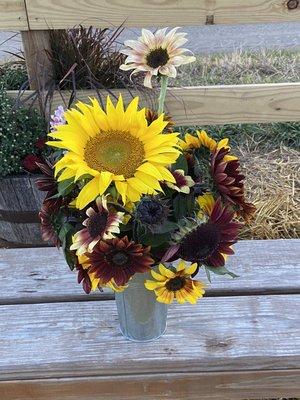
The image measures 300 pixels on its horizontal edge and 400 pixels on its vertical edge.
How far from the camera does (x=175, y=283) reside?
39.5 inches

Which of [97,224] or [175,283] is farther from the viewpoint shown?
[175,283]

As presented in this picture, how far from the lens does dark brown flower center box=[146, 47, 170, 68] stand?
93 centimetres

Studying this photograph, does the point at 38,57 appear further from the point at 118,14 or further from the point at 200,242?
the point at 200,242

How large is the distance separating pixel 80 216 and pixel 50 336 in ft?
1.21

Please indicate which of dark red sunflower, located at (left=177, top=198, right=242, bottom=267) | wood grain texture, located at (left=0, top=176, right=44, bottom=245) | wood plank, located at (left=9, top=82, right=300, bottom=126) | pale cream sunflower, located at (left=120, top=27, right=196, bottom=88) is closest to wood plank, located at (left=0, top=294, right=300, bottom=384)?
dark red sunflower, located at (left=177, top=198, right=242, bottom=267)

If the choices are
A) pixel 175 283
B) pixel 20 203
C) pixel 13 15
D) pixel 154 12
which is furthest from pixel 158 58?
pixel 20 203

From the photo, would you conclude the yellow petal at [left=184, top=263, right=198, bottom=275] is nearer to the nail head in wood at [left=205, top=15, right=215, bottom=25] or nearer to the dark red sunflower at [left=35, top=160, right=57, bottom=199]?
the dark red sunflower at [left=35, top=160, right=57, bottom=199]

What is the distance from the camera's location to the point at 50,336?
4.06ft

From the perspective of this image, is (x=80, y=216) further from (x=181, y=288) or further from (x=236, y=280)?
(x=236, y=280)

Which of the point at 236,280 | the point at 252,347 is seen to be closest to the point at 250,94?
the point at 236,280

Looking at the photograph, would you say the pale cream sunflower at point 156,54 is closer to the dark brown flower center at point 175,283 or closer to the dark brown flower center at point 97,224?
the dark brown flower center at point 97,224

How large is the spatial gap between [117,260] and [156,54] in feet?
1.11

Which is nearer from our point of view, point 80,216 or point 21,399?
point 80,216

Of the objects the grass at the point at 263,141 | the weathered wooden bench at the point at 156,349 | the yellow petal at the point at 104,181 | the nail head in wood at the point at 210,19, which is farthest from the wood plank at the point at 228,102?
the yellow petal at the point at 104,181
